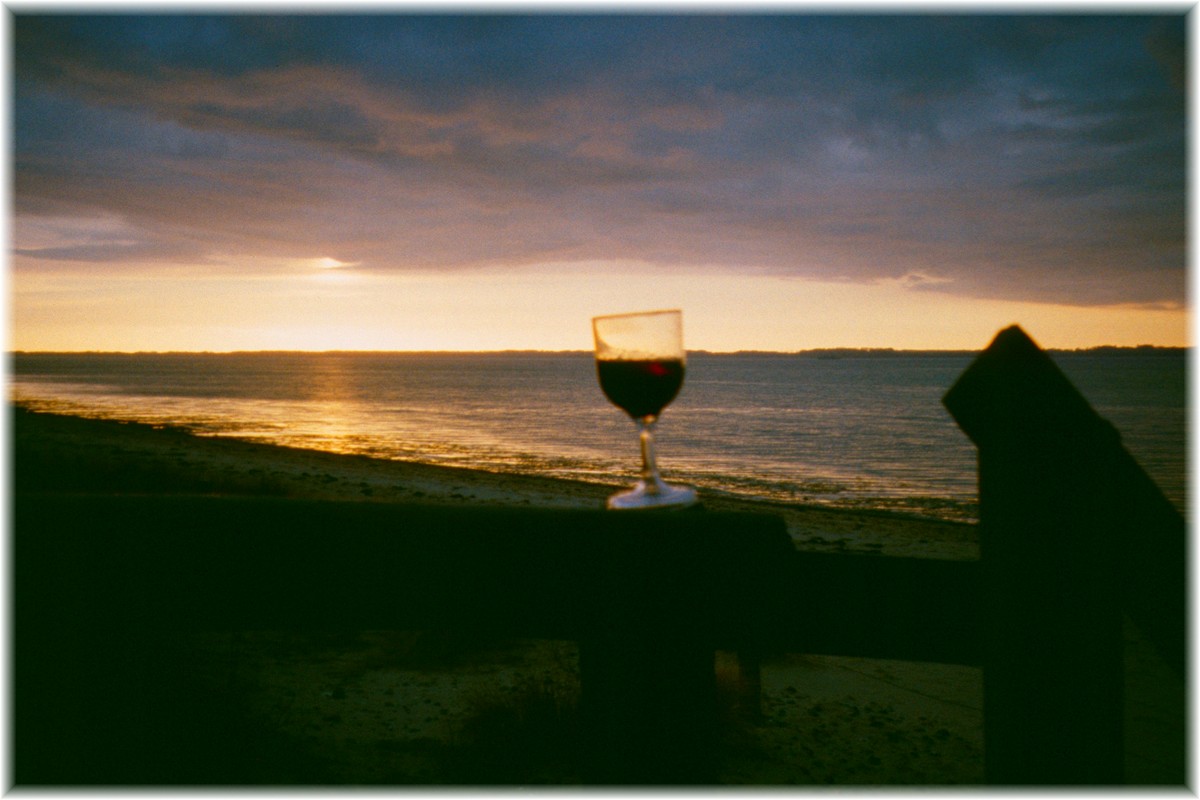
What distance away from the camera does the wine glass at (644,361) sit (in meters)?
1.51

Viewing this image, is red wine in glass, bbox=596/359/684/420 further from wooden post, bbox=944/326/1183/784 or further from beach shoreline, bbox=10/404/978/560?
beach shoreline, bbox=10/404/978/560

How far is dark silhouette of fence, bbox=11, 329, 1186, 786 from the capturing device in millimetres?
1061

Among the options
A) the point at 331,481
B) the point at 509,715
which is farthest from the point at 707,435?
the point at 509,715

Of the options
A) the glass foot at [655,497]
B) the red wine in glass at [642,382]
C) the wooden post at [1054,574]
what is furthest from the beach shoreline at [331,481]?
the wooden post at [1054,574]

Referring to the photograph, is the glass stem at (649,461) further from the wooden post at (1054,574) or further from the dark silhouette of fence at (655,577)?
the wooden post at (1054,574)

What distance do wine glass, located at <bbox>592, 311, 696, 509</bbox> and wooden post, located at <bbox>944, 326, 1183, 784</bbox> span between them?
1.97ft

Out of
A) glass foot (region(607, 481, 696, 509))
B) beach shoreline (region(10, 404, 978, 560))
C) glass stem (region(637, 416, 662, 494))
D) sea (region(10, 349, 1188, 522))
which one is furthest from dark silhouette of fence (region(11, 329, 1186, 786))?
sea (region(10, 349, 1188, 522))

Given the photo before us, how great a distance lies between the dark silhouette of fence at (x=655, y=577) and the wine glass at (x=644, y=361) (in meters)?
0.42

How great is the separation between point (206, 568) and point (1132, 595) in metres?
1.43

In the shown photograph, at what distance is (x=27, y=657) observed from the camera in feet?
3.86

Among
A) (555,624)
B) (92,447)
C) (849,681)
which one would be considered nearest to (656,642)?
(555,624)

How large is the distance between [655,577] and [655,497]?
0.90ft

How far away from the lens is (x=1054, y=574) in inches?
43.1

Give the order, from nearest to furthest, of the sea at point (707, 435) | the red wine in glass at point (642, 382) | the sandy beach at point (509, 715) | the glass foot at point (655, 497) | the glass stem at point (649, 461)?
the glass foot at point (655, 497) → the glass stem at point (649, 461) → the red wine in glass at point (642, 382) → the sandy beach at point (509, 715) → the sea at point (707, 435)
